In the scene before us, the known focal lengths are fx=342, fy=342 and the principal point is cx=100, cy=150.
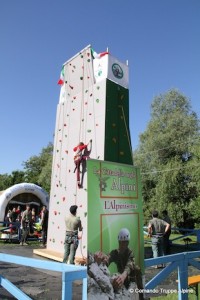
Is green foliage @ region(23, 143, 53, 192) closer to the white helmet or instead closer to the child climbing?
the child climbing

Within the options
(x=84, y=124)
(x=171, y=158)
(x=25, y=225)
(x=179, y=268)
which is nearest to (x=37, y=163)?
(x=171, y=158)

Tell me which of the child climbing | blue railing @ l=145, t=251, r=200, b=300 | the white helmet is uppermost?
the child climbing

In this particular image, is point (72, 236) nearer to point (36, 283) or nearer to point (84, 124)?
point (36, 283)

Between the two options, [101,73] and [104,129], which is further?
[101,73]

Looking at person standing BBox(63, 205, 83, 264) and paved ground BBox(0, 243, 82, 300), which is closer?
paved ground BBox(0, 243, 82, 300)

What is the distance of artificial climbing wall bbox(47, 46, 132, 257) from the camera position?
9.73 meters

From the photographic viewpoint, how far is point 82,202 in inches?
385

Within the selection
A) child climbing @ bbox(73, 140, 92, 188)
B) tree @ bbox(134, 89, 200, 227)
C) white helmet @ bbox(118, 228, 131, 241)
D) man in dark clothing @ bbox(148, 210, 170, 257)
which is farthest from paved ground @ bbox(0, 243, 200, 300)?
tree @ bbox(134, 89, 200, 227)

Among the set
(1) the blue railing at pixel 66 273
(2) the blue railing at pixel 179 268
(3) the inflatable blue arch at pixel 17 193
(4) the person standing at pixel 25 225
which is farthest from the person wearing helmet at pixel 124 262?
(3) the inflatable blue arch at pixel 17 193

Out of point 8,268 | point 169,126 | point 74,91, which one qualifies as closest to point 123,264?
point 8,268

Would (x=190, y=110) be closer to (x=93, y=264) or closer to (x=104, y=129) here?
(x=104, y=129)

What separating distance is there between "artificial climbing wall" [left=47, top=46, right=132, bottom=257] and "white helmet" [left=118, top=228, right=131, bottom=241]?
18.8ft

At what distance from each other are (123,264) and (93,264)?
16.5 inches

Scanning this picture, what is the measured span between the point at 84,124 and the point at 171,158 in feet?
58.7
